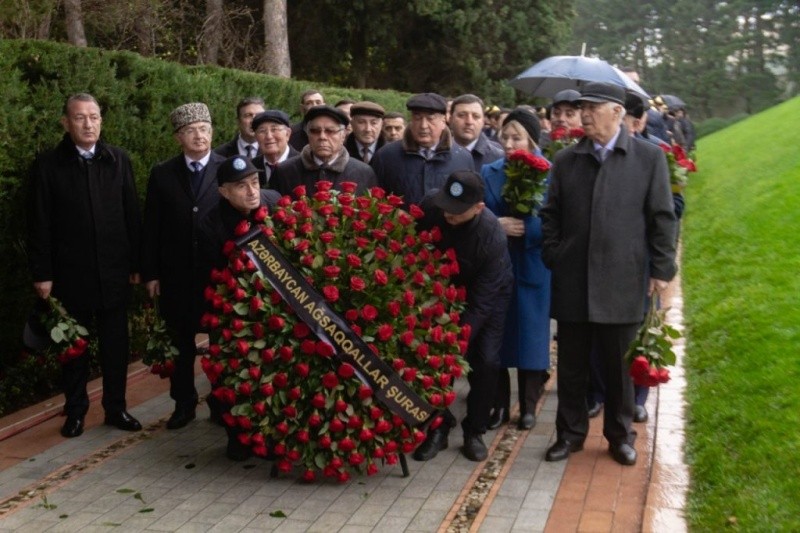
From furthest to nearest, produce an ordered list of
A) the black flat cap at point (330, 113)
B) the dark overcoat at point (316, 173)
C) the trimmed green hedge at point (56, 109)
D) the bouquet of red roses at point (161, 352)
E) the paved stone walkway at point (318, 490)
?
the trimmed green hedge at point (56, 109) → the dark overcoat at point (316, 173) → the black flat cap at point (330, 113) → the bouquet of red roses at point (161, 352) → the paved stone walkway at point (318, 490)

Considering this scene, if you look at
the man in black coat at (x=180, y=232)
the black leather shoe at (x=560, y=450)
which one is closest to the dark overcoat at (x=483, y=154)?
the man in black coat at (x=180, y=232)

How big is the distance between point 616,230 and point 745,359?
2.64 m

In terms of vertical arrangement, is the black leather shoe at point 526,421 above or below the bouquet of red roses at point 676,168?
below

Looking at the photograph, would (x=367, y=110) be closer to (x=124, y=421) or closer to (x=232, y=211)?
(x=232, y=211)

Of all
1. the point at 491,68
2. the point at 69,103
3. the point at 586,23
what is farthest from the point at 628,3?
the point at 69,103

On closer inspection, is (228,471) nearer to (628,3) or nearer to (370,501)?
(370,501)

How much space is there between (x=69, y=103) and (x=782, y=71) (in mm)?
68191

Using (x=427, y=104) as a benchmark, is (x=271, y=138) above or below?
below

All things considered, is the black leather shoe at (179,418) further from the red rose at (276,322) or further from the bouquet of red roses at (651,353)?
the bouquet of red roses at (651,353)

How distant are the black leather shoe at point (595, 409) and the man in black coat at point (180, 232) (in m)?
2.87

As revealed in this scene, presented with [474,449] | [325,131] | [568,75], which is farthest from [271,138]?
[568,75]

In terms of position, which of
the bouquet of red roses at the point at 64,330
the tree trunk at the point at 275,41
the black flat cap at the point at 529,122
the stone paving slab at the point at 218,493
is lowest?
the stone paving slab at the point at 218,493

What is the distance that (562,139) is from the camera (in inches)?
310

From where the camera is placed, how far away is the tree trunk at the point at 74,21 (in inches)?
640
